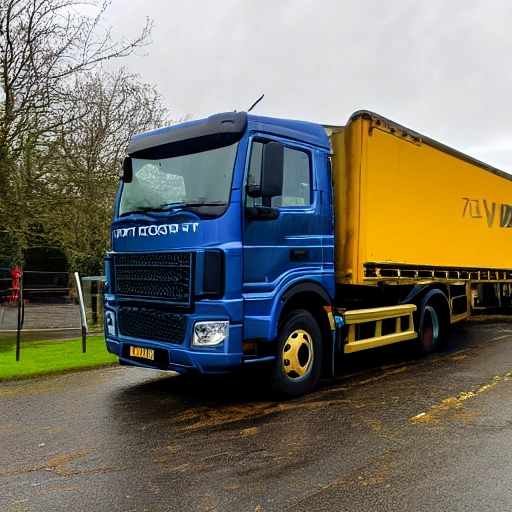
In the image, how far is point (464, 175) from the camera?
9297mm

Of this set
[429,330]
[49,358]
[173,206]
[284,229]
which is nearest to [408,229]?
[429,330]

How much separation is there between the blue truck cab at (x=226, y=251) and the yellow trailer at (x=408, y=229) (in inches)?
15.8

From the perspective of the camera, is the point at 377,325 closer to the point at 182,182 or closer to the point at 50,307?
the point at 182,182

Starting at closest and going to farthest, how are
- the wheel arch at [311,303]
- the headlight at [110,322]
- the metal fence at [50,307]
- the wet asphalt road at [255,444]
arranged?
the wet asphalt road at [255,444] < the wheel arch at [311,303] < the headlight at [110,322] < the metal fence at [50,307]

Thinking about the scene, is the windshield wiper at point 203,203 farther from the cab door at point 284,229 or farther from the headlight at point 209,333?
the headlight at point 209,333

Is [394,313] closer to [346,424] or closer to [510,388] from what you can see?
[510,388]

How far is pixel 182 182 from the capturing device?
227 inches

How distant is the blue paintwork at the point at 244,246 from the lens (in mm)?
5305

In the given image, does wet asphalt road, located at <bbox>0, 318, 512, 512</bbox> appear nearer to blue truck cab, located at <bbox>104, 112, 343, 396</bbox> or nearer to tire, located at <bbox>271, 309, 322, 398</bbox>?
tire, located at <bbox>271, 309, 322, 398</bbox>

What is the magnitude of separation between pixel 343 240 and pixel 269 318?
1.75 m

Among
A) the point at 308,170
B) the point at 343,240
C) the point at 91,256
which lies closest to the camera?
the point at 308,170

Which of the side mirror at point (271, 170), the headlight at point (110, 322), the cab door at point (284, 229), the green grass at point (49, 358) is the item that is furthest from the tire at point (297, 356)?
the green grass at point (49, 358)

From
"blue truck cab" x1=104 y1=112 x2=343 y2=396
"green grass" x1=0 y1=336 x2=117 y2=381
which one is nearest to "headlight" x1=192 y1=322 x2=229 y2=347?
"blue truck cab" x1=104 y1=112 x2=343 y2=396

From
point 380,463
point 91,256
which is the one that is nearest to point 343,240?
point 380,463
